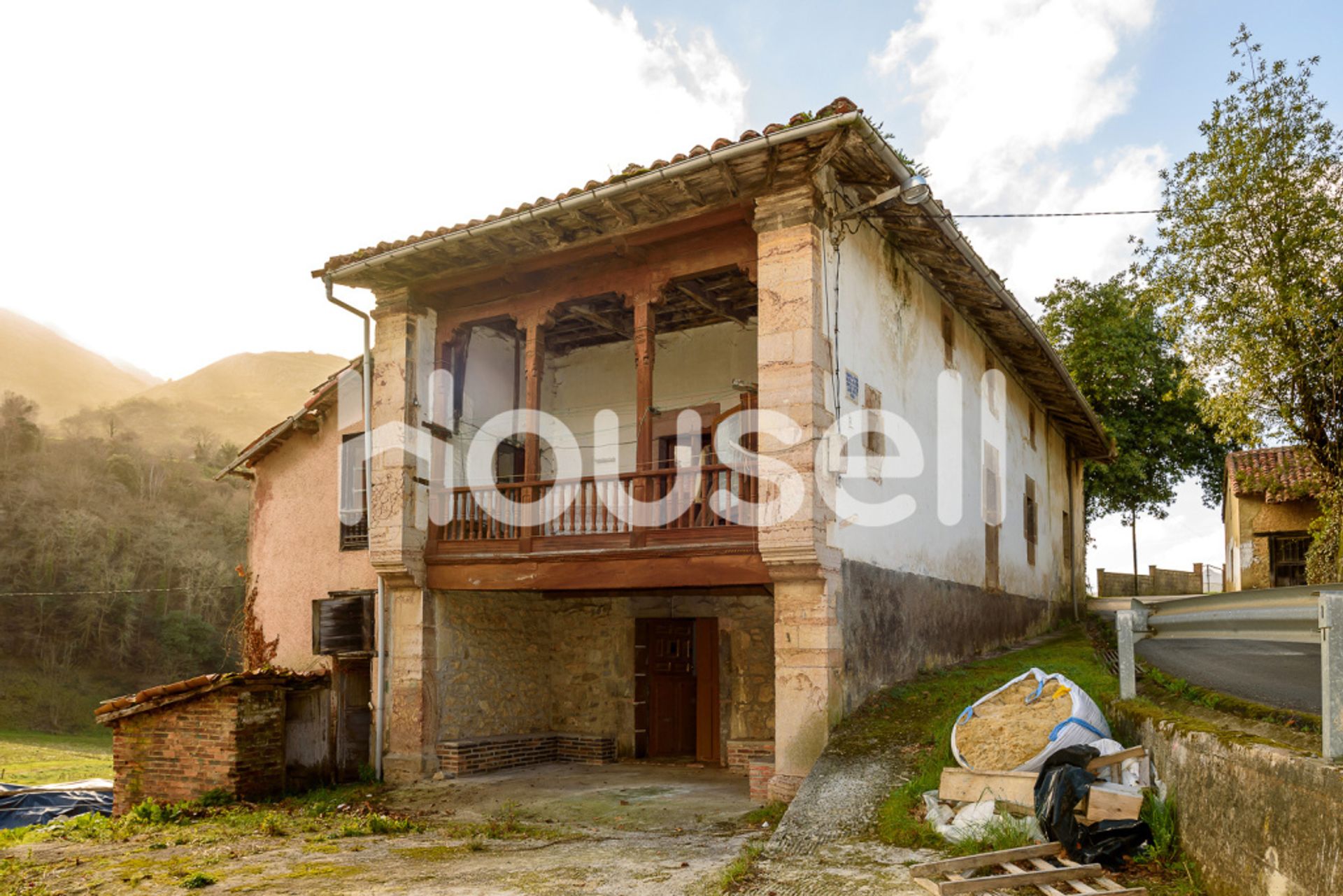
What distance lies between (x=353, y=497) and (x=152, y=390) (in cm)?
9882

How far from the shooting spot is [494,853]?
7812 millimetres

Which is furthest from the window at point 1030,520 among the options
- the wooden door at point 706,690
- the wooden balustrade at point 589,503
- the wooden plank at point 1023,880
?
the wooden plank at point 1023,880

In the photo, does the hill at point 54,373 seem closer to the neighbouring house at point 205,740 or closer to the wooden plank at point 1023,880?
the neighbouring house at point 205,740

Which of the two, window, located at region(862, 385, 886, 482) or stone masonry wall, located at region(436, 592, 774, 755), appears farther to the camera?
stone masonry wall, located at region(436, 592, 774, 755)

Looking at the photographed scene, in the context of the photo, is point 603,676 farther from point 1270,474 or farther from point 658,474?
point 1270,474

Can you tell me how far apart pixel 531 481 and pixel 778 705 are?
377 cm

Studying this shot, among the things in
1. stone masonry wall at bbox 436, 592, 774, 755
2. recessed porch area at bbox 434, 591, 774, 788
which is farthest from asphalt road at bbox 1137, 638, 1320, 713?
recessed porch area at bbox 434, 591, 774, 788

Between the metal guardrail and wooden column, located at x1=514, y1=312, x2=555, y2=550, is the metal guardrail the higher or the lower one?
the lower one

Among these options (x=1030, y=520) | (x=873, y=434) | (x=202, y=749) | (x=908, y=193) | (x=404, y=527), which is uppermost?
(x=908, y=193)

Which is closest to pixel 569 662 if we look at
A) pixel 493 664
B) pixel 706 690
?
pixel 493 664

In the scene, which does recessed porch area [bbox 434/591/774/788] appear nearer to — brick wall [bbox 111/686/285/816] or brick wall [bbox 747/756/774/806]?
brick wall [bbox 111/686/285/816]

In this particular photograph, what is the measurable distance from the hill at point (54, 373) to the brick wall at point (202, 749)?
7865cm

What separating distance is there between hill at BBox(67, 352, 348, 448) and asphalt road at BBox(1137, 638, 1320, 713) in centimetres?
6222

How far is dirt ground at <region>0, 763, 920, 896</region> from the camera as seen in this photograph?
6352 millimetres
